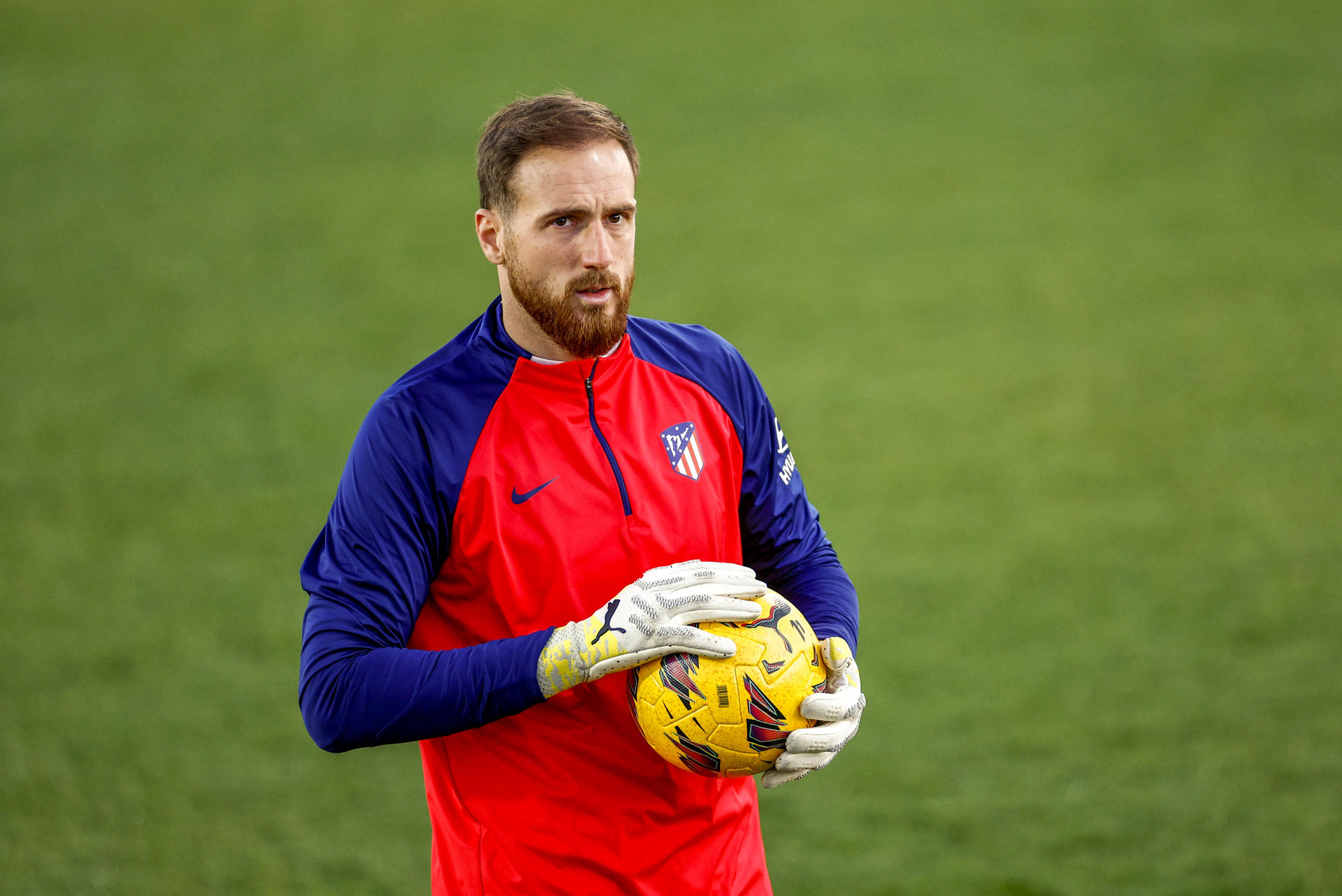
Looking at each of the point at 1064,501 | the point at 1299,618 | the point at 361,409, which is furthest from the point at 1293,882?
the point at 361,409

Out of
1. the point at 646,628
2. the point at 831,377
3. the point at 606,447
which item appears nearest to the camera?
the point at 646,628

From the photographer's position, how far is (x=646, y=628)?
7.85 feet

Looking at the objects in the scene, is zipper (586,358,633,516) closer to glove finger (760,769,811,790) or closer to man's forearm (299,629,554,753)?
man's forearm (299,629,554,753)

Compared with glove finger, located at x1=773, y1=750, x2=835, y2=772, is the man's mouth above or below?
above

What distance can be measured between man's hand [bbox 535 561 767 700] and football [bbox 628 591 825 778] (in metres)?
0.07

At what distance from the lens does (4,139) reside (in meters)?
16.2

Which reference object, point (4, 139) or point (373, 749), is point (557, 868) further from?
point (4, 139)

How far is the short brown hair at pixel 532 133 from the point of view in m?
2.60

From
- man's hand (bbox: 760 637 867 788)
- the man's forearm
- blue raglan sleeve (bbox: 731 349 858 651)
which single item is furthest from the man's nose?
man's hand (bbox: 760 637 867 788)

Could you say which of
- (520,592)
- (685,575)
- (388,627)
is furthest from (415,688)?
(685,575)

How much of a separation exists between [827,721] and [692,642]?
0.37 meters

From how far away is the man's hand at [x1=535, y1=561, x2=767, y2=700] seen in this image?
239 centimetres

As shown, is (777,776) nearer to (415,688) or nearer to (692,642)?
(692,642)

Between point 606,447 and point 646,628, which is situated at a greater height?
point 606,447
